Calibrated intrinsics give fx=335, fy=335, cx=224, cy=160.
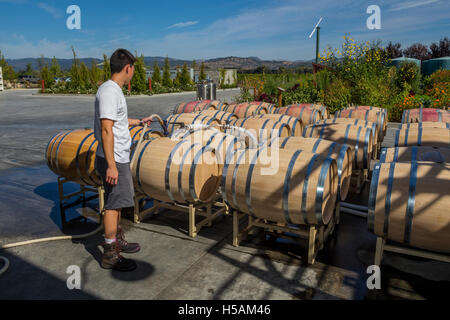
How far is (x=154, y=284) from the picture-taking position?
A: 3320 millimetres

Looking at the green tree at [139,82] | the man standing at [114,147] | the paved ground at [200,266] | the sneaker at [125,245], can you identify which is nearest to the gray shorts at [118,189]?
the man standing at [114,147]

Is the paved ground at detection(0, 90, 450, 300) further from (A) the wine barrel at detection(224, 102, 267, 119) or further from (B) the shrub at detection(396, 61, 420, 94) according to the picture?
(B) the shrub at detection(396, 61, 420, 94)

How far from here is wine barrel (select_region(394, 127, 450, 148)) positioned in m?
5.31

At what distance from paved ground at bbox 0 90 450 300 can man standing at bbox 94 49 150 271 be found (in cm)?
29

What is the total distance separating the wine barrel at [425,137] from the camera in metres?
5.31

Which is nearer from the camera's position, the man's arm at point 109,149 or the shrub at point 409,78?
the man's arm at point 109,149

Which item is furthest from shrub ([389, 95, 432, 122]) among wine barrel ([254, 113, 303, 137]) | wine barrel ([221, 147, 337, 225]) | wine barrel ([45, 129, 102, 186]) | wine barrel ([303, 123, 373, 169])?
wine barrel ([45, 129, 102, 186])

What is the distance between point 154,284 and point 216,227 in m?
1.56

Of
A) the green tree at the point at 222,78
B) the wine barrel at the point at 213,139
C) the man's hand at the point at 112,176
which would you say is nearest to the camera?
the man's hand at the point at 112,176

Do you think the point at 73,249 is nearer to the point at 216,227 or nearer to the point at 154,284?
the point at 154,284

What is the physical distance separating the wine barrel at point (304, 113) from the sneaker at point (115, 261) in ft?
19.8

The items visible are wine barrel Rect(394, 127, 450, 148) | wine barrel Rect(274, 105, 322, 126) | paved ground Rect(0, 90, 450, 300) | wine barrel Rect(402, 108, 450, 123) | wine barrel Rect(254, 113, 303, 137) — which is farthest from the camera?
wine barrel Rect(274, 105, 322, 126)

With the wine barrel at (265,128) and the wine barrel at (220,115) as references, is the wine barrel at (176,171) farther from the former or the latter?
the wine barrel at (220,115)

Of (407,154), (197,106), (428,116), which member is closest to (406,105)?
(428,116)
